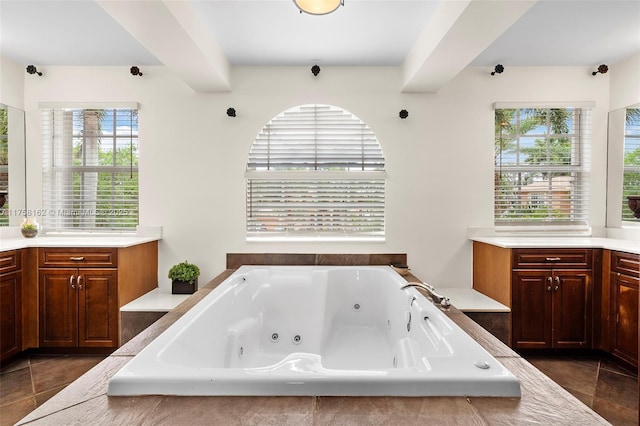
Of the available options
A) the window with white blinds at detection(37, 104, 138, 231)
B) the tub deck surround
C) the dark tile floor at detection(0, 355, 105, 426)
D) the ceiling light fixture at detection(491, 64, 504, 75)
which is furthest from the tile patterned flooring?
the ceiling light fixture at detection(491, 64, 504, 75)

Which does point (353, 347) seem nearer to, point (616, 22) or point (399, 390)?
point (399, 390)

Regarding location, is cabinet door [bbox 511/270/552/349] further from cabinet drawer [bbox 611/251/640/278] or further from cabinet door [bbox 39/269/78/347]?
cabinet door [bbox 39/269/78/347]

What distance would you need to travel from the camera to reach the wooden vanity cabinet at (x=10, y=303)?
243 centimetres

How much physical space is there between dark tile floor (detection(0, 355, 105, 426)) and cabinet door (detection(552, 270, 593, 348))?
357 cm

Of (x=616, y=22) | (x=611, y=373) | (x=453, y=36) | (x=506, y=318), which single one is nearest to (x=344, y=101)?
(x=453, y=36)

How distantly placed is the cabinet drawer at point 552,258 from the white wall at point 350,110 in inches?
22.1

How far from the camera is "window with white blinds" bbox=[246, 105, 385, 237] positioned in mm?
3145

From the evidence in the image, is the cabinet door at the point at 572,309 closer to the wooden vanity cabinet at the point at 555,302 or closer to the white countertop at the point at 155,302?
the wooden vanity cabinet at the point at 555,302

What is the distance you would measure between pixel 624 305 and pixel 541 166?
1.33 m

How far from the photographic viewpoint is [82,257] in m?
2.62

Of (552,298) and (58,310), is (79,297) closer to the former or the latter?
(58,310)

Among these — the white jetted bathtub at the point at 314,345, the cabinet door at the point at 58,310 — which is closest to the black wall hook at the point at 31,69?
the cabinet door at the point at 58,310

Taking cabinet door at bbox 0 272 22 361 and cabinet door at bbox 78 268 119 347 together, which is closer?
cabinet door at bbox 0 272 22 361

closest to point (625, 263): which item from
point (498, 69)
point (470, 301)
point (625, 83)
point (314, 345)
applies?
point (470, 301)
